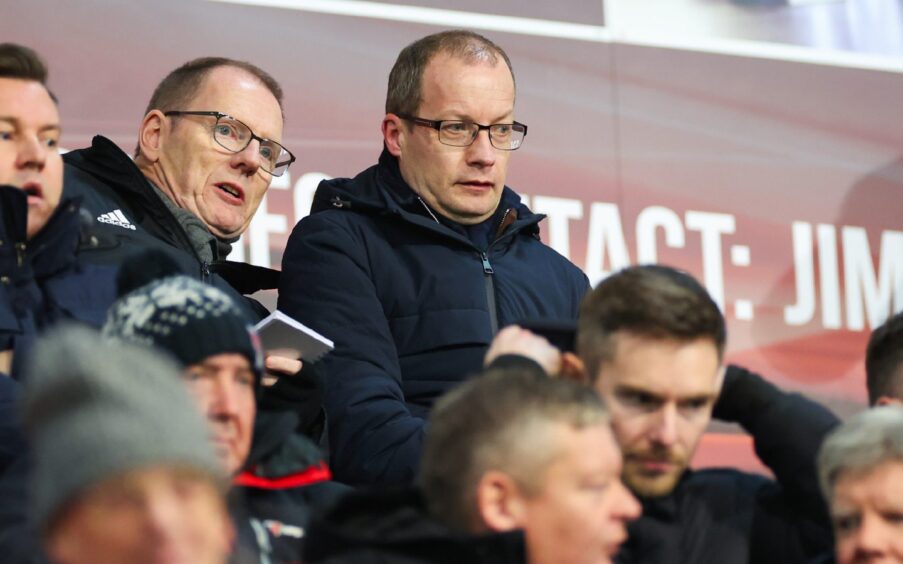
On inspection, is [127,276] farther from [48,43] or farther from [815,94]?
[815,94]

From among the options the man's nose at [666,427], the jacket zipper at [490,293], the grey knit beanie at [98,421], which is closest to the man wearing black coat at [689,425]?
the man's nose at [666,427]

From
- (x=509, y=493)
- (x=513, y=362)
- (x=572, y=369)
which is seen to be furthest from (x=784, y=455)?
(x=509, y=493)

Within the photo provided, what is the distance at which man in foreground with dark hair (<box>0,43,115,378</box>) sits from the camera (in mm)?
2848

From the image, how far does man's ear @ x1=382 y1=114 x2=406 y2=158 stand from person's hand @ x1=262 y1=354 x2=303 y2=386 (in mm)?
893

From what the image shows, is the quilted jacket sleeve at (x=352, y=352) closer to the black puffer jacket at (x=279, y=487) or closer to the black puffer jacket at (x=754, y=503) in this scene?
the black puffer jacket at (x=279, y=487)

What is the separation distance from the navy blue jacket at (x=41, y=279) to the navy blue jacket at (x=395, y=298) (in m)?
0.60

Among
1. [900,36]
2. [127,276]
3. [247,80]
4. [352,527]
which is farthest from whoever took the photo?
[900,36]

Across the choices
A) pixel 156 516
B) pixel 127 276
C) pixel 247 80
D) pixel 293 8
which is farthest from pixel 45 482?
pixel 293 8

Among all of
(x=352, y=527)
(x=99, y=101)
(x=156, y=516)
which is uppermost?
(x=99, y=101)

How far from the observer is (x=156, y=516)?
5.32 ft

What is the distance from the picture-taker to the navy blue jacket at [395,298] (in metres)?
3.32

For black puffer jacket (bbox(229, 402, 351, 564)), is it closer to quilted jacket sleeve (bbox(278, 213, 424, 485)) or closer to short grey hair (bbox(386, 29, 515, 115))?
quilted jacket sleeve (bbox(278, 213, 424, 485))

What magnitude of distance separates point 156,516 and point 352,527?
2.32ft

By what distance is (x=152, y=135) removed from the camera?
4137 mm
